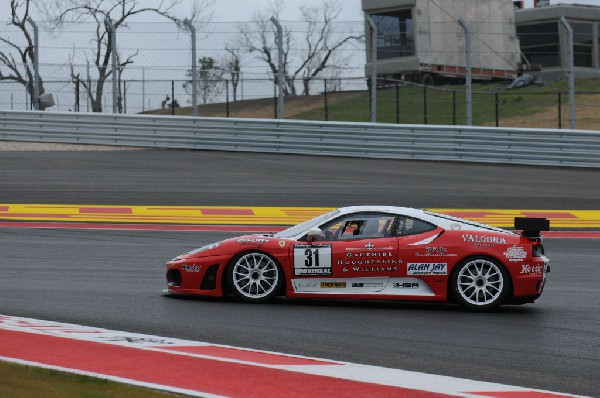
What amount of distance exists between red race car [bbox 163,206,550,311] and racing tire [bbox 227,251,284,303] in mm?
10

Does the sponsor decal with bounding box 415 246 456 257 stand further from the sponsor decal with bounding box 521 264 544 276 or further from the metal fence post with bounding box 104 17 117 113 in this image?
the metal fence post with bounding box 104 17 117 113

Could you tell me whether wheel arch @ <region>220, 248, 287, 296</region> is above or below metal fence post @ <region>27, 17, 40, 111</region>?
below

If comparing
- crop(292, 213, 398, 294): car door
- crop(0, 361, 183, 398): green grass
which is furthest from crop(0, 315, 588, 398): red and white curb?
crop(292, 213, 398, 294): car door

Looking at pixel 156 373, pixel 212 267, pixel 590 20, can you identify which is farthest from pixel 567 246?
pixel 590 20

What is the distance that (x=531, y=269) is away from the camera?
11.5 meters

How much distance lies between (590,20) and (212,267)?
35.5 metres

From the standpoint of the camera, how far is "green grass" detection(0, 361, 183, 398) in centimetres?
718

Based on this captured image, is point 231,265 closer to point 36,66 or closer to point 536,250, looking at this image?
point 536,250

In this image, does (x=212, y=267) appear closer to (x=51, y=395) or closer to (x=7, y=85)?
(x=51, y=395)

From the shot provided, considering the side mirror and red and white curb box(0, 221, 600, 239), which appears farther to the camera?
red and white curb box(0, 221, 600, 239)

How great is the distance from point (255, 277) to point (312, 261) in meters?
0.62

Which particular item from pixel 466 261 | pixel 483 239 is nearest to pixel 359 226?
pixel 466 261

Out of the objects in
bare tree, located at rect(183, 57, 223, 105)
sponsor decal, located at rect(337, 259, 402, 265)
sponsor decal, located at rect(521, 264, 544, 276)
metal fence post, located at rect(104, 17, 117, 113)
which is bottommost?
sponsor decal, located at rect(521, 264, 544, 276)

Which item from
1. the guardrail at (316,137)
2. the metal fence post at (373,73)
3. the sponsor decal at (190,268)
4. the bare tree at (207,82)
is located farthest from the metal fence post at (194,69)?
the sponsor decal at (190,268)
